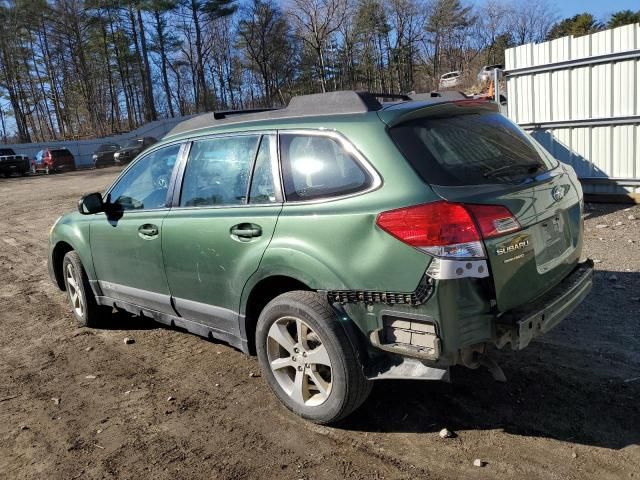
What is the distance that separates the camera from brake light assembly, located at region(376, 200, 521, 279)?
105 inches

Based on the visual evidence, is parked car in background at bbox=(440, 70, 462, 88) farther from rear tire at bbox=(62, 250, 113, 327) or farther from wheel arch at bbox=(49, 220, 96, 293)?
rear tire at bbox=(62, 250, 113, 327)

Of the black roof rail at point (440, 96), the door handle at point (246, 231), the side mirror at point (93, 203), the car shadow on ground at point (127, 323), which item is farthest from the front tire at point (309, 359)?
the car shadow on ground at point (127, 323)

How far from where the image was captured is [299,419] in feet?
11.3

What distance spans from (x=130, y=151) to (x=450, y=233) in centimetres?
3353

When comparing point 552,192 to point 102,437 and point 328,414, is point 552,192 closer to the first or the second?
point 328,414

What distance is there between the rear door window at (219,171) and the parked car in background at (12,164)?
33.2 meters

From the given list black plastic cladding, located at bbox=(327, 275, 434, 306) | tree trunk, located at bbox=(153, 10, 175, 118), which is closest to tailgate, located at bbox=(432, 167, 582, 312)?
black plastic cladding, located at bbox=(327, 275, 434, 306)

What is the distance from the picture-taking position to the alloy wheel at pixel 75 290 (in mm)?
5375

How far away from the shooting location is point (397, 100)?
3.69 m

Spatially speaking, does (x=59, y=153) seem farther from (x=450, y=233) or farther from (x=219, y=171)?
(x=450, y=233)

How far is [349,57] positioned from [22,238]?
51972 millimetres

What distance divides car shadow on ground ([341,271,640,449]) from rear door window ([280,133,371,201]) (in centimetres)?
140

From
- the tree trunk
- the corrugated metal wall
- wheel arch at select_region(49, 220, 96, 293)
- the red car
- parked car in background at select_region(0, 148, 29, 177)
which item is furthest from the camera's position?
the tree trunk

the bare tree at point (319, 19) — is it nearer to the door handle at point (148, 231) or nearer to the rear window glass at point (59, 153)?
the rear window glass at point (59, 153)
